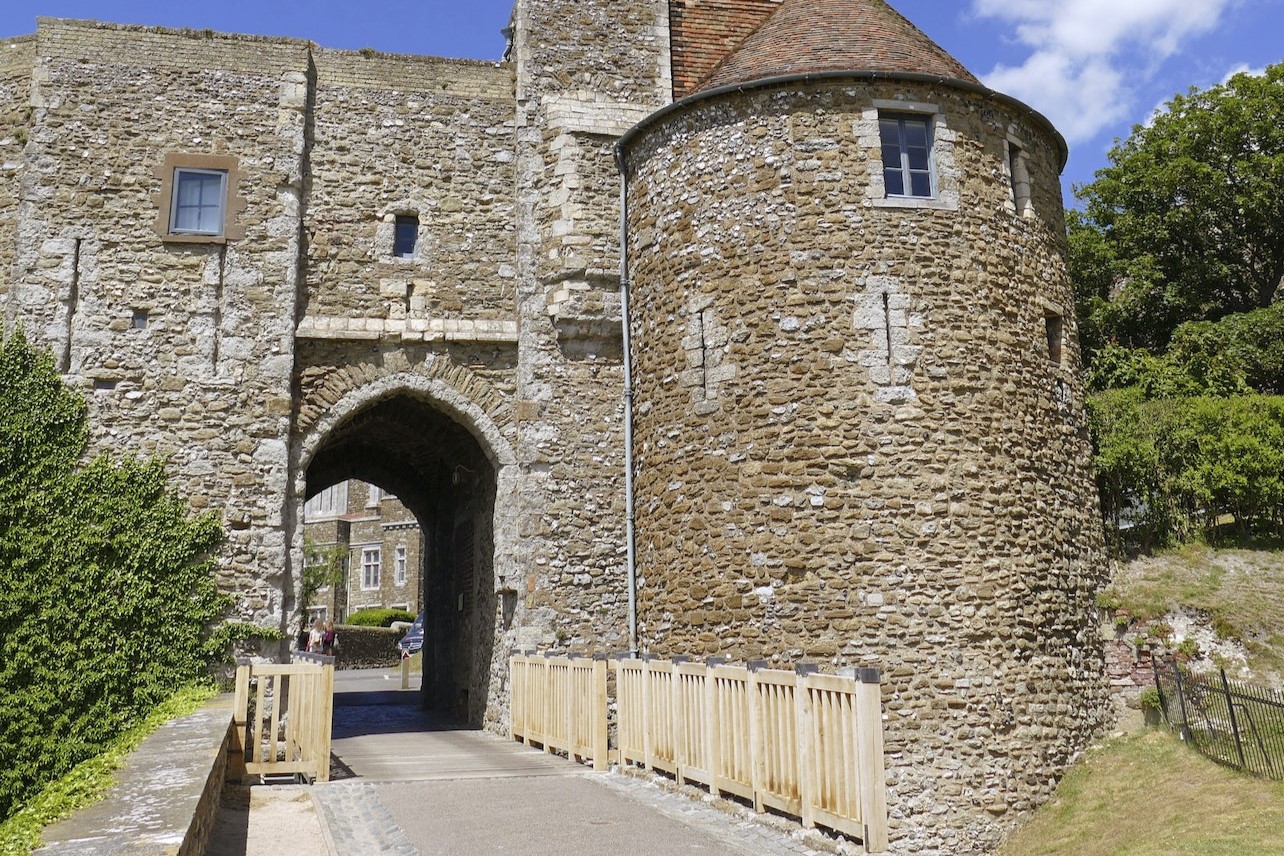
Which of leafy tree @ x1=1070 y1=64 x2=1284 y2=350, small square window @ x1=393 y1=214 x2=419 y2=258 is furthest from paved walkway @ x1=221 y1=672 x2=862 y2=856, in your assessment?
leafy tree @ x1=1070 y1=64 x2=1284 y2=350

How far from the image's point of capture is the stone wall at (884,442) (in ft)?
34.5

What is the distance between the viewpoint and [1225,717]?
1023 cm

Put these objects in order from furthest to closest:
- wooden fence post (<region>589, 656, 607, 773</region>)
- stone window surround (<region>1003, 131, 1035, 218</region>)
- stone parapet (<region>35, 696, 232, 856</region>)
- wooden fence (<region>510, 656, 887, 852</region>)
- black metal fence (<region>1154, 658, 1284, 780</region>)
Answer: stone window surround (<region>1003, 131, 1035, 218</region>) < wooden fence post (<region>589, 656, 607, 773</region>) < black metal fence (<region>1154, 658, 1284, 780</region>) < wooden fence (<region>510, 656, 887, 852</region>) < stone parapet (<region>35, 696, 232, 856</region>)

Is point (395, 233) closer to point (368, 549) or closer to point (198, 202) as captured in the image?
point (198, 202)

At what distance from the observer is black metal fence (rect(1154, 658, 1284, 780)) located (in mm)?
9336

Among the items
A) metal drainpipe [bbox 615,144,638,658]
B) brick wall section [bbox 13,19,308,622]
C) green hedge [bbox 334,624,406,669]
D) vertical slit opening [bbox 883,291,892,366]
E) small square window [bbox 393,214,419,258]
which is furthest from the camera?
green hedge [bbox 334,624,406,669]

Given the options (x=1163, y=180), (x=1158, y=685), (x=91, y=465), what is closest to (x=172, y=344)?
(x=91, y=465)

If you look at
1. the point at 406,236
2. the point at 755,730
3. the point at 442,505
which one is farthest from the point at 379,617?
the point at 755,730

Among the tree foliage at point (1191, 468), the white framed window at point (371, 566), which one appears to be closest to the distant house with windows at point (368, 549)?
the white framed window at point (371, 566)

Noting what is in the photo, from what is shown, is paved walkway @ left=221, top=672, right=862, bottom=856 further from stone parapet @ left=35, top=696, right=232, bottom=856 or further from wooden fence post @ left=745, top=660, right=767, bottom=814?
stone parapet @ left=35, top=696, right=232, bottom=856

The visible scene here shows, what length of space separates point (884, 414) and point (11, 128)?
36.7 feet

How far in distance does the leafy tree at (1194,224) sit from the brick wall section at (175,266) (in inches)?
560

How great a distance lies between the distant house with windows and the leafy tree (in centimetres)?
2926

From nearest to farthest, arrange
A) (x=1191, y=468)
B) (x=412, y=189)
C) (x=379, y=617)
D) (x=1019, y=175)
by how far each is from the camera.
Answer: (x=1019, y=175) < (x=1191, y=468) < (x=412, y=189) < (x=379, y=617)
